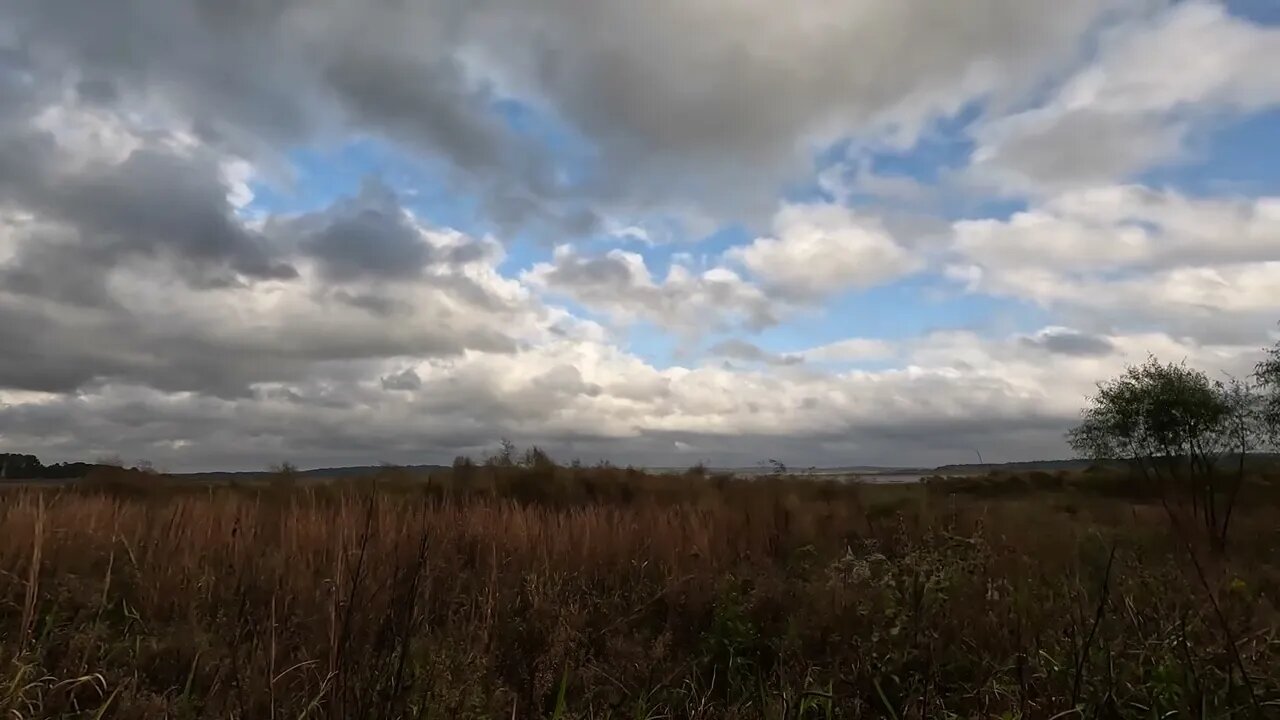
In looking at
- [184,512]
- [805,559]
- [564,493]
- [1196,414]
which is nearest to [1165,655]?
[805,559]

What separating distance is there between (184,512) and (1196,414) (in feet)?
139

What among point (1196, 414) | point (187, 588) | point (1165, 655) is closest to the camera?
point (1165, 655)

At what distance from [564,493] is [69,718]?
53.8 feet

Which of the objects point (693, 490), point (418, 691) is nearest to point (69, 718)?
point (418, 691)

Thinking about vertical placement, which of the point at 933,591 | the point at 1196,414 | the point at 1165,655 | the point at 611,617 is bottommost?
the point at 611,617

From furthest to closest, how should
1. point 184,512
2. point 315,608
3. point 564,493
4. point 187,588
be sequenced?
point 564,493 → point 184,512 → point 187,588 → point 315,608

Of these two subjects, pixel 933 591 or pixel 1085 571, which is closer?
pixel 933 591

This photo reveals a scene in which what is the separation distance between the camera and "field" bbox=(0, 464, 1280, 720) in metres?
2.89

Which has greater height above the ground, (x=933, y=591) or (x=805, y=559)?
(x=933, y=591)

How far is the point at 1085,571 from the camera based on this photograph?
966cm

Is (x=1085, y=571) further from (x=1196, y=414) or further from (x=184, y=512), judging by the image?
(x=1196, y=414)

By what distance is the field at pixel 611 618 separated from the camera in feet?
9.47

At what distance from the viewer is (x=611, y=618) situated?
7895 millimetres

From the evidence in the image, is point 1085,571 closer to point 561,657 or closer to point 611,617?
point 611,617
